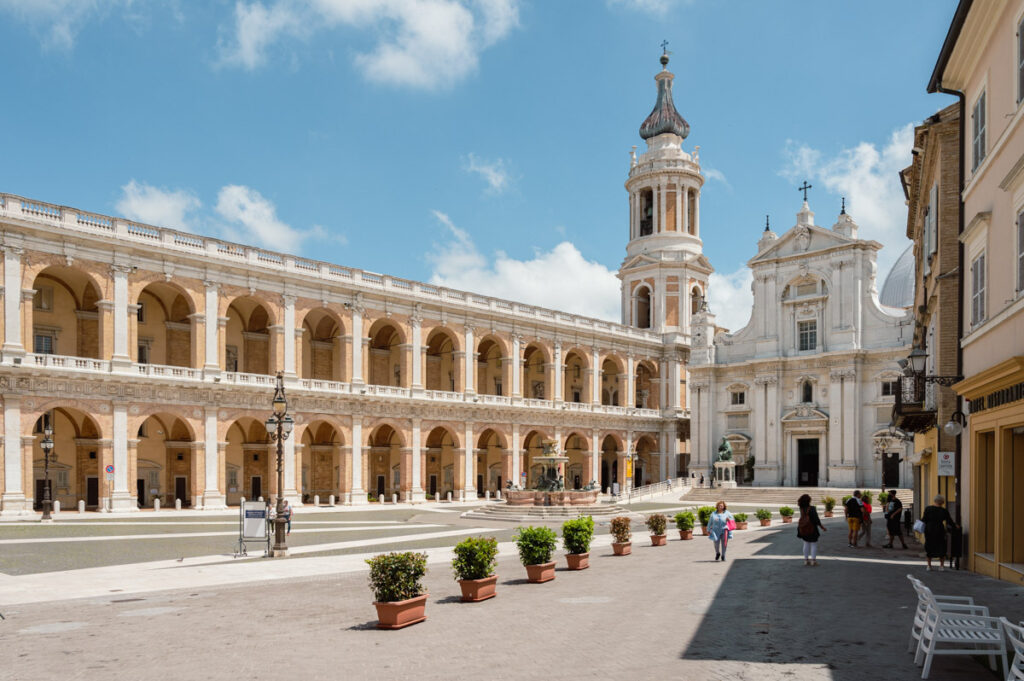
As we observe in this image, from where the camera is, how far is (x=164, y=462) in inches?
1809

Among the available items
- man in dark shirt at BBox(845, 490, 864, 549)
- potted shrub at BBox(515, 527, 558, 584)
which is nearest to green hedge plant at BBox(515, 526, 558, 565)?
potted shrub at BBox(515, 527, 558, 584)

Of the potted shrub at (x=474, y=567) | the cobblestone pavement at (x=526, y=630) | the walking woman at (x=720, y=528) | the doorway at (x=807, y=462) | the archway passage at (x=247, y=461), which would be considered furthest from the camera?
the doorway at (x=807, y=462)

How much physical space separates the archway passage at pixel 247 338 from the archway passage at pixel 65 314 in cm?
760

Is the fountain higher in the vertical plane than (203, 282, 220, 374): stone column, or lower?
lower

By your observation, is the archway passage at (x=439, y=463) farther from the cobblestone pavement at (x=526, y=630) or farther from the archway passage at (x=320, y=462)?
the cobblestone pavement at (x=526, y=630)

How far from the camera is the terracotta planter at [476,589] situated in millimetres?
13909

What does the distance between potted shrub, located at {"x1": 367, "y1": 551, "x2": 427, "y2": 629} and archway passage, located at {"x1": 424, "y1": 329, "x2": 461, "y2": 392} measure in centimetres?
4733

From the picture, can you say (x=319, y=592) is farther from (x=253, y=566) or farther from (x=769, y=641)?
(x=769, y=641)

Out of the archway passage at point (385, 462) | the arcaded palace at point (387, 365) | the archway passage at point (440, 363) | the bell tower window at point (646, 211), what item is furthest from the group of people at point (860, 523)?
the bell tower window at point (646, 211)

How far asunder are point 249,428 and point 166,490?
18.6ft

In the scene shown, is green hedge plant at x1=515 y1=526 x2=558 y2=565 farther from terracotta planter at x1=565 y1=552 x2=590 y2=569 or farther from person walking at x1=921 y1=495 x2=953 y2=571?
person walking at x1=921 y1=495 x2=953 y2=571

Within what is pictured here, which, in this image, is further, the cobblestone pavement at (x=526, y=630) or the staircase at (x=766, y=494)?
the staircase at (x=766, y=494)

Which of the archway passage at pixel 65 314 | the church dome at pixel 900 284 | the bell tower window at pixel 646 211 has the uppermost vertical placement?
the bell tower window at pixel 646 211

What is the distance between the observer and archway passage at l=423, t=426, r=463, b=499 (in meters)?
59.1
